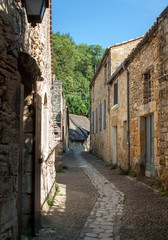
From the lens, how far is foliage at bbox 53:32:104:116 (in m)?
36.4

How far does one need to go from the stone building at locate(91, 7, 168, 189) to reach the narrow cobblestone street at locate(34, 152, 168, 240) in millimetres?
959

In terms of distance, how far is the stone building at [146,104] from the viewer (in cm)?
657

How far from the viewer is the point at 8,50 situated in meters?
2.57

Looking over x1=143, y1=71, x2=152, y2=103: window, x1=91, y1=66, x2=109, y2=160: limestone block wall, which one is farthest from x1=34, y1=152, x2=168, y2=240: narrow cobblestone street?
x1=91, y1=66, x2=109, y2=160: limestone block wall

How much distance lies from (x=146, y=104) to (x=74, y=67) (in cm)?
3258

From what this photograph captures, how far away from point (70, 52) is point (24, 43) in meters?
35.1

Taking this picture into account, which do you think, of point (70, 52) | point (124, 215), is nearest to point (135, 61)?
point (124, 215)

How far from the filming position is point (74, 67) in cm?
3972

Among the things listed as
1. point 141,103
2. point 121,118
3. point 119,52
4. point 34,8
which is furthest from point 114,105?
point 34,8

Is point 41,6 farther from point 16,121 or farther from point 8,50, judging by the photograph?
point 16,121

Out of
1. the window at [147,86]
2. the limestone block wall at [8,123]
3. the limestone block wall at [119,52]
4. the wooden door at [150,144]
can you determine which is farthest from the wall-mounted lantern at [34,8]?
the limestone block wall at [119,52]

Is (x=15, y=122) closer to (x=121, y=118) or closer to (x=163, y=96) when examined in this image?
(x=163, y=96)

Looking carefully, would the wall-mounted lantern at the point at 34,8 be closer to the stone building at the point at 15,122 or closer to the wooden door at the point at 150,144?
the stone building at the point at 15,122

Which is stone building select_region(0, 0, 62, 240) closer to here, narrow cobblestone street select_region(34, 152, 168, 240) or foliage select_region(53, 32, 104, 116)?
narrow cobblestone street select_region(34, 152, 168, 240)
